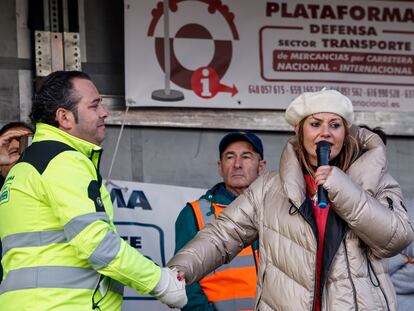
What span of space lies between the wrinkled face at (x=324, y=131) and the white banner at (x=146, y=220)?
208 centimetres

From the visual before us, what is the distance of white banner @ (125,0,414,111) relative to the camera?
5.91 metres

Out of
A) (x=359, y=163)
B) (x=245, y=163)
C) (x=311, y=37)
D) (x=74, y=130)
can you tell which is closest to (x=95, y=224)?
(x=74, y=130)

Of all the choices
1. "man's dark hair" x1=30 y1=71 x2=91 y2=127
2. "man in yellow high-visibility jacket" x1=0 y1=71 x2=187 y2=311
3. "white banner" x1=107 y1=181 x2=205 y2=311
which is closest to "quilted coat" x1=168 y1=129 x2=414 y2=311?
"man in yellow high-visibility jacket" x1=0 y1=71 x2=187 y2=311

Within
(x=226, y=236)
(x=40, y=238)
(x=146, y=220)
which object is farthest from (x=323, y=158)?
(x=146, y=220)

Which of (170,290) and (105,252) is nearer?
(105,252)

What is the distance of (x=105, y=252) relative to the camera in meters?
3.48

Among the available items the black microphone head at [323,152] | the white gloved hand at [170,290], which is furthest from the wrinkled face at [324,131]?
the white gloved hand at [170,290]

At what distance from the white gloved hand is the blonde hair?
0.70 m

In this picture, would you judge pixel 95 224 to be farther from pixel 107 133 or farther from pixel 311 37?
pixel 311 37

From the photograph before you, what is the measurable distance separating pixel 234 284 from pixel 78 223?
1.47 m

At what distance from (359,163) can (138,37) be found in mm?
2532

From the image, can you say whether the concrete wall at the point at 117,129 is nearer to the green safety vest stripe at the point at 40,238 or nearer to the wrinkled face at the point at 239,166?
Answer: the wrinkled face at the point at 239,166

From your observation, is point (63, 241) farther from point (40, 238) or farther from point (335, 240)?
point (335, 240)

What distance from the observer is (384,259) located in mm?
3656
